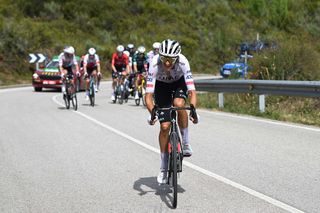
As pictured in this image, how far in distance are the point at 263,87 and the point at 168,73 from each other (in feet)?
27.9

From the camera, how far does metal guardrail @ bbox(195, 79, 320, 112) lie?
513 inches

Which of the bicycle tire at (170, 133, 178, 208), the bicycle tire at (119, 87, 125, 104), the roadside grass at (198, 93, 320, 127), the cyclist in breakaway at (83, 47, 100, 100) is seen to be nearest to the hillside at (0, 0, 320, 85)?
the bicycle tire at (119, 87, 125, 104)

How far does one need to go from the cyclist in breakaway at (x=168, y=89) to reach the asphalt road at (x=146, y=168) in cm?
57

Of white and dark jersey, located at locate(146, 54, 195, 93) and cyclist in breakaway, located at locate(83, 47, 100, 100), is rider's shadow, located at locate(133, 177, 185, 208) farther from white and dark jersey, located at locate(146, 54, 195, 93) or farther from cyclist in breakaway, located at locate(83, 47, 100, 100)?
cyclist in breakaway, located at locate(83, 47, 100, 100)

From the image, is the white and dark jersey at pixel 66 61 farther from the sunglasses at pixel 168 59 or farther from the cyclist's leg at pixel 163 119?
the sunglasses at pixel 168 59

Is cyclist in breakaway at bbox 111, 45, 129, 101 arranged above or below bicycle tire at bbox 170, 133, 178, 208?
above

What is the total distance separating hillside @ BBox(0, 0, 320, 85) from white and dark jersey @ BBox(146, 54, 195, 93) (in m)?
27.8

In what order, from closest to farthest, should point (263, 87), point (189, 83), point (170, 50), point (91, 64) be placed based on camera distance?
point (170, 50) → point (189, 83) → point (263, 87) → point (91, 64)

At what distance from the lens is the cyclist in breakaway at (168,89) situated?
6316 mm

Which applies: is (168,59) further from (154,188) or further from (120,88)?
(120,88)

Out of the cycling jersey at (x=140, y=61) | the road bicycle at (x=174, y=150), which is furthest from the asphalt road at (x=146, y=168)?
the cycling jersey at (x=140, y=61)

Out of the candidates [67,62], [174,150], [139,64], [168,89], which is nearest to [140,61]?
[139,64]

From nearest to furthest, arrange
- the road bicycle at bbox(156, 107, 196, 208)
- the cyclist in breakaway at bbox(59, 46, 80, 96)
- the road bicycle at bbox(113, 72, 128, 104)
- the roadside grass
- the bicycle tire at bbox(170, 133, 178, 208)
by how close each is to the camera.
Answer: the bicycle tire at bbox(170, 133, 178, 208) → the road bicycle at bbox(156, 107, 196, 208) → the roadside grass → the cyclist in breakaway at bbox(59, 46, 80, 96) → the road bicycle at bbox(113, 72, 128, 104)

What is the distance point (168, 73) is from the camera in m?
6.72
